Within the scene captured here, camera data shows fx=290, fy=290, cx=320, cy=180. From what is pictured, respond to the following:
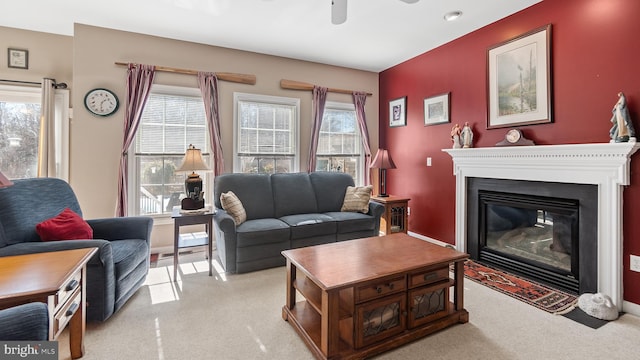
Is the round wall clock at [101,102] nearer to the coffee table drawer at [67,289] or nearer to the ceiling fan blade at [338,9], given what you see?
the coffee table drawer at [67,289]

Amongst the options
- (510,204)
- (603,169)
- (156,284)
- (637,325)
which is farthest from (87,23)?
(637,325)

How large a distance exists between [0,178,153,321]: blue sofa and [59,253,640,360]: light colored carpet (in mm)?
208

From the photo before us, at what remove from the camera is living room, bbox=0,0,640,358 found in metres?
2.41

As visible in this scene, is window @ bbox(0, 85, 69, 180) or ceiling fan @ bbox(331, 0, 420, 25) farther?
window @ bbox(0, 85, 69, 180)

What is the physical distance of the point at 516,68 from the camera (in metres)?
3.06

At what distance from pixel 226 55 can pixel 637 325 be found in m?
4.98

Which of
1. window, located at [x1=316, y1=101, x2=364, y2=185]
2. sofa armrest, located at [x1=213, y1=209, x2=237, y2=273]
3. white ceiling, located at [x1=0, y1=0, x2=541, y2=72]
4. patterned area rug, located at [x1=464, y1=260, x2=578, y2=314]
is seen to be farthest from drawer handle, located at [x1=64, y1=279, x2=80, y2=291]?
window, located at [x1=316, y1=101, x2=364, y2=185]

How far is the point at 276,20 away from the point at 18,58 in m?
3.17

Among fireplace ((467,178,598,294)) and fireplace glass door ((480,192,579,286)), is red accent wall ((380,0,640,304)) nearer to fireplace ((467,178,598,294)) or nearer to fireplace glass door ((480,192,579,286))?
fireplace ((467,178,598,294))

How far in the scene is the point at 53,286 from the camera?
4.09 feet

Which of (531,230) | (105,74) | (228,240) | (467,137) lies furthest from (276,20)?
(531,230)

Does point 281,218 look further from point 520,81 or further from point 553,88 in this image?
point 553,88

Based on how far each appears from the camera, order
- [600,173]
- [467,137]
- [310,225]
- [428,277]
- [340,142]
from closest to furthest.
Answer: [428,277], [600,173], [310,225], [467,137], [340,142]
